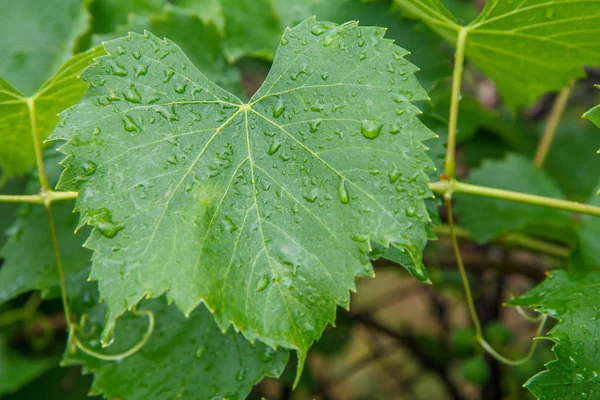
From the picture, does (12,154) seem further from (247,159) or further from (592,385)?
(592,385)

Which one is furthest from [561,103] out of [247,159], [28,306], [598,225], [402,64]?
[28,306]

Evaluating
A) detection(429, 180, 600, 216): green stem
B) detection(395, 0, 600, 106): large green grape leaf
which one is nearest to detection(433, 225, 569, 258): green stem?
detection(395, 0, 600, 106): large green grape leaf

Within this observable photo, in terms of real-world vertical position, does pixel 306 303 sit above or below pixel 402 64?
below

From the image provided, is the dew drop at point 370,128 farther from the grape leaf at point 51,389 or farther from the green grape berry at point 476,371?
the grape leaf at point 51,389

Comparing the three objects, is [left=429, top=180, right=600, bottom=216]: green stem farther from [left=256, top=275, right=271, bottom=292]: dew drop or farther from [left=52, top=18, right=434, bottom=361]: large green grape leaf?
[left=256, top=275, right=271, bottom=292]: dew drop

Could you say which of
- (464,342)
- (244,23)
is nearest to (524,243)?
(464,342)

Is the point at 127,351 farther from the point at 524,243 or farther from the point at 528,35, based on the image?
the point at 524,243
